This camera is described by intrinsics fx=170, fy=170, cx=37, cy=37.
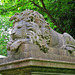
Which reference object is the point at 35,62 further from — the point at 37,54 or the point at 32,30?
the point at 32,30

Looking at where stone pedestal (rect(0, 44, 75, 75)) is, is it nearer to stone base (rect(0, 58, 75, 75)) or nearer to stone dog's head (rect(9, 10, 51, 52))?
stone base (rect(0, 58, 75, 75))

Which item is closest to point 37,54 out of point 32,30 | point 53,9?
point 32,30

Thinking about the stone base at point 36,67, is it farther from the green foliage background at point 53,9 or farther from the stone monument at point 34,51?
the green foliage background at point 53,9

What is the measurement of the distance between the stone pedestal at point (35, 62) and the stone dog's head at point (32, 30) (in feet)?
A: 1.01

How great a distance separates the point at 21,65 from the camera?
536cm

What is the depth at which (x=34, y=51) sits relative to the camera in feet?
18.4

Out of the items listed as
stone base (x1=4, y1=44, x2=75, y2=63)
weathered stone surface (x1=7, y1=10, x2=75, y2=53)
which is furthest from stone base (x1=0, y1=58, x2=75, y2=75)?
weathered stone surface (x1=7, y1=10, x2=75, y2=53)

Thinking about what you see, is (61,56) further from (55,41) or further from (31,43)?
(31,43)

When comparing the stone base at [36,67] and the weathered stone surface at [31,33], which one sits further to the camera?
the weathered stone surface at [31,33]

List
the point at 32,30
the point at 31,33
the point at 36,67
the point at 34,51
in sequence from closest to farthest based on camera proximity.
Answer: the point at 36,67
the point at 34,51
the point at 31,33
the point at 32,30

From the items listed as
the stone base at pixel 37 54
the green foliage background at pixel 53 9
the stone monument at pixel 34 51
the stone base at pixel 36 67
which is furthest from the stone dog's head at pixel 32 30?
the green foliage background at pixel 53 9

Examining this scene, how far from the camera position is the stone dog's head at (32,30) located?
598cm

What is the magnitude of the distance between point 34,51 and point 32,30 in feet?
2.81

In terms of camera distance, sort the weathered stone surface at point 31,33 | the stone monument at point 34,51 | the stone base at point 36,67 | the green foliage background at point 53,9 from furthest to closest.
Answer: the green foliage background at point 53,9 < the weathered stone surface at point 31,33 < the stone monument at point 34,51 < the stone base at point 36,67
